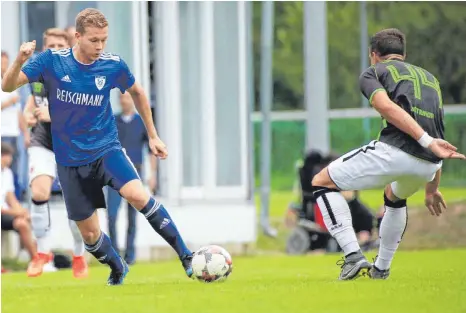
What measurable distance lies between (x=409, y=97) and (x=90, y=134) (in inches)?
88.9

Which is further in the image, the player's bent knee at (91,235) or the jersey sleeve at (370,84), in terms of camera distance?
the player's bent knee at (91,235)

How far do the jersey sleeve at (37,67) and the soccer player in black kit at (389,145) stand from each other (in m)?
2.03

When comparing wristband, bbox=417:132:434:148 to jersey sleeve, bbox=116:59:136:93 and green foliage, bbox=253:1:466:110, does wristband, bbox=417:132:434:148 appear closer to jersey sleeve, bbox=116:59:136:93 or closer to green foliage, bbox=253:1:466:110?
jersey sleeve, bbox=116:59:136:93

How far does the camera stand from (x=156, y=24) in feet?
55.8

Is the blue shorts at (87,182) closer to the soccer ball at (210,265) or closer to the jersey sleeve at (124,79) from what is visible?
the jersey sleeve at (124,79)

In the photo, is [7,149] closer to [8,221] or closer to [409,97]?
[8,221]

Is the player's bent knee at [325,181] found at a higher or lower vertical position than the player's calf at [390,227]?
higher

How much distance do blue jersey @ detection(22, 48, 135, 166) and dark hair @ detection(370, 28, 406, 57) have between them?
173cm

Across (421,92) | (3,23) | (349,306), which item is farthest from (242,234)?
(349,306)

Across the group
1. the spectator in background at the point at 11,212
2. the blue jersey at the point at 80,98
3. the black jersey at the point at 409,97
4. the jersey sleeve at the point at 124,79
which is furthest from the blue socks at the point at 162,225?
the spectator in background at the point at 11,212

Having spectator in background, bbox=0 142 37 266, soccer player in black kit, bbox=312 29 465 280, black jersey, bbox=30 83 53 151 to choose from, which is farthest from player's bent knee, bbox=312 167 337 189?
spectator in background, bbox=0 142 37 266

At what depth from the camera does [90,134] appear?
33.2 feet

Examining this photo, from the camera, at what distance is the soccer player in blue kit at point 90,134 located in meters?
9.92

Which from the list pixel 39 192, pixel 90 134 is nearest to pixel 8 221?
pixel 39 192
